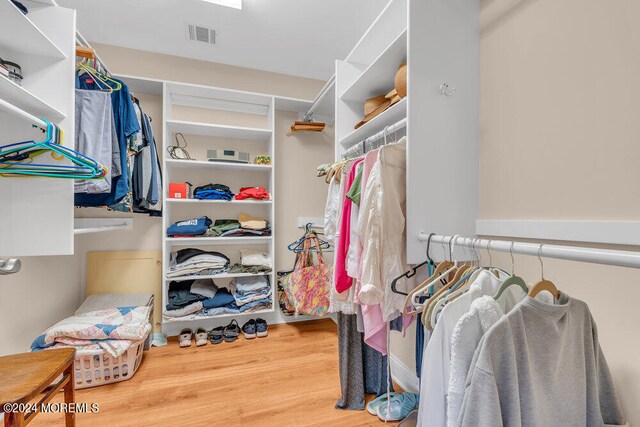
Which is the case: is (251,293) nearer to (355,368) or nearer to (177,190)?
(177,190)

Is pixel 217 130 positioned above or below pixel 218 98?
below

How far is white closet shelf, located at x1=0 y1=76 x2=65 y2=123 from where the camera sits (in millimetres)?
1063

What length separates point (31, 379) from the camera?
3.39 ft

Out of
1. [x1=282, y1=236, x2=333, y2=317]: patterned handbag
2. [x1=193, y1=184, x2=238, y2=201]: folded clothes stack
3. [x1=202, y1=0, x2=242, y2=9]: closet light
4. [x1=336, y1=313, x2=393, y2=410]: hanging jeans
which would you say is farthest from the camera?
[x1=193, y1=184, x2=238, y2=201]: folded clothes stack

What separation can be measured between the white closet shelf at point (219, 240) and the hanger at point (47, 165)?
119 centimetres

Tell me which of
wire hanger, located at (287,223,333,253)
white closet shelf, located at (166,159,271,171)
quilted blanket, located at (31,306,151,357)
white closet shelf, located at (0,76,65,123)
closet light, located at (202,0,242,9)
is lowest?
quilted blanket, located at (31,306,151,357)

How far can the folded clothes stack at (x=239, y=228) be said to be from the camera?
255cm

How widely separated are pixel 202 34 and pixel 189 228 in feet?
5.34

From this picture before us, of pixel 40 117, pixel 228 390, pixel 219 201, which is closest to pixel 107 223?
pixel 219 201

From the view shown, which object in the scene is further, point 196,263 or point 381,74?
point 196,263

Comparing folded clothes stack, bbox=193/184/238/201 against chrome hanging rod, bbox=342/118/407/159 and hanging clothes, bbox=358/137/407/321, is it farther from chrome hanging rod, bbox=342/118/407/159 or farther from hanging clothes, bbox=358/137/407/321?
hanging clothes, bbox=358/137/407/321

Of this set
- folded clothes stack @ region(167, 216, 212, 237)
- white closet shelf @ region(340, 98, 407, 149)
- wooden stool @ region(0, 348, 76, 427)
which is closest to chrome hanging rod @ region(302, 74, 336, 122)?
white closet shelf @ region(340, 98, 407, 149)

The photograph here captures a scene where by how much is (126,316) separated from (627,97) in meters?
2.75

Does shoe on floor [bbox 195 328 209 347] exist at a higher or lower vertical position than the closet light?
lower
